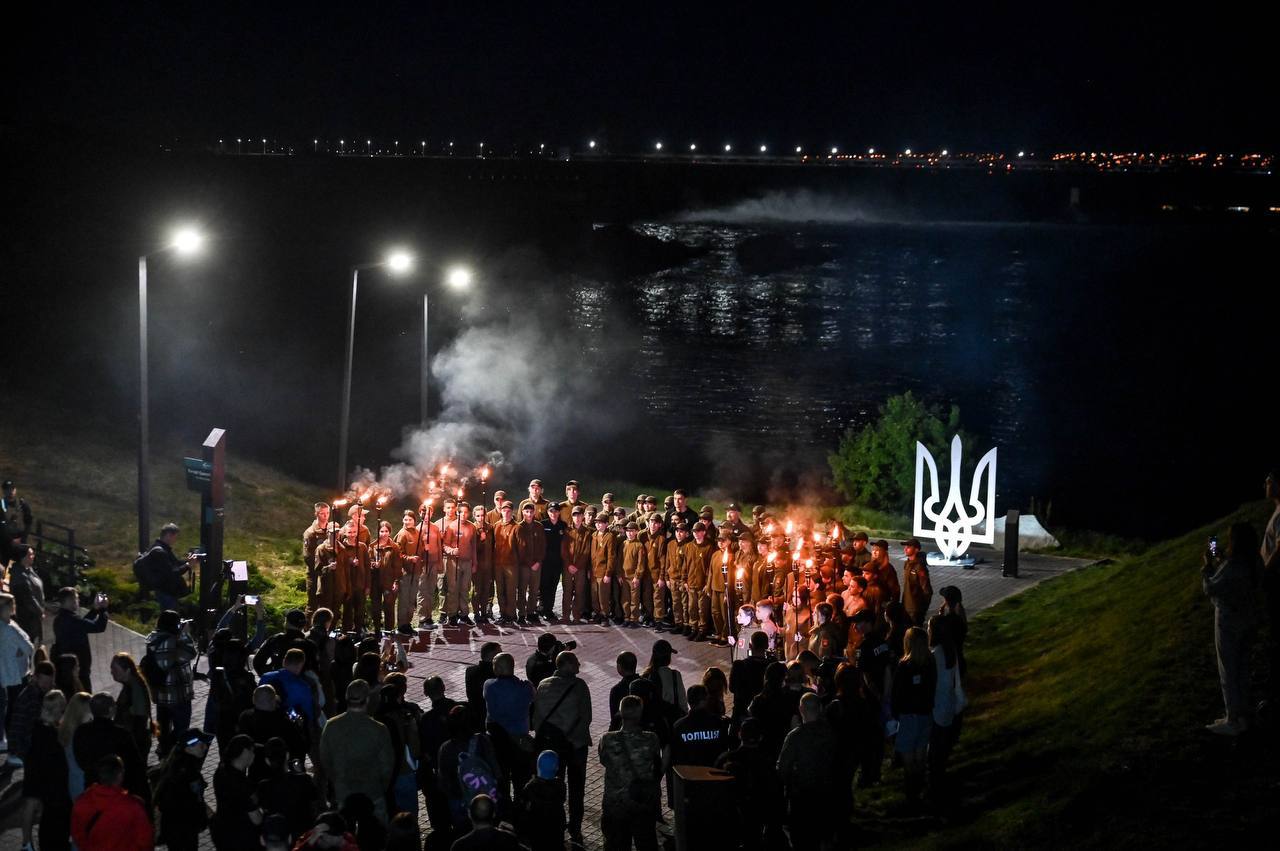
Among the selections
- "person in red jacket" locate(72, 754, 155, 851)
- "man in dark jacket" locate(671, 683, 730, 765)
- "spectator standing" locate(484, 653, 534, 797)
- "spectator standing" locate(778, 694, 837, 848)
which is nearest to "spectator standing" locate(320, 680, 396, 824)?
"spectator standing" locate(484, 653, 534, 797)

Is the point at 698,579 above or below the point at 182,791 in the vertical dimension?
below

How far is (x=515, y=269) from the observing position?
118188mm

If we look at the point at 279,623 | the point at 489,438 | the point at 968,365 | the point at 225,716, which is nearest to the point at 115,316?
the point at 489,438

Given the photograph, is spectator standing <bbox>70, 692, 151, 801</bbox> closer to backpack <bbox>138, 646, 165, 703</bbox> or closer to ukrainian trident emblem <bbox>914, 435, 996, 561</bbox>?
backpack <bbox>138, 646, 165, 703</bbox>

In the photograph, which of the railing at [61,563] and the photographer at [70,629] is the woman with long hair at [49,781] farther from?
the railing at [61,563]

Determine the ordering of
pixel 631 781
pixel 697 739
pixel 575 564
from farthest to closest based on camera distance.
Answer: pixel 575 564 → pixel 697 739 → pixel 631 781

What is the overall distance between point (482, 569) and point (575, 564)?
56.4 inches

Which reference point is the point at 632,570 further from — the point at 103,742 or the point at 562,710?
the point at 103,742

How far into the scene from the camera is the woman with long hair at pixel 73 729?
974cm

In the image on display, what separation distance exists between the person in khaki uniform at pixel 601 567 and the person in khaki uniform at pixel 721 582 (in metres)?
1.79

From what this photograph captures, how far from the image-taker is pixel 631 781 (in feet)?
31.8

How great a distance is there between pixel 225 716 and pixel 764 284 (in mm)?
137255

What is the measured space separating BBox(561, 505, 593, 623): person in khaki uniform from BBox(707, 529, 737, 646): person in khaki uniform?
2.22m

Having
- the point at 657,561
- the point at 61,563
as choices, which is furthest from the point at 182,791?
the point at 61,563
